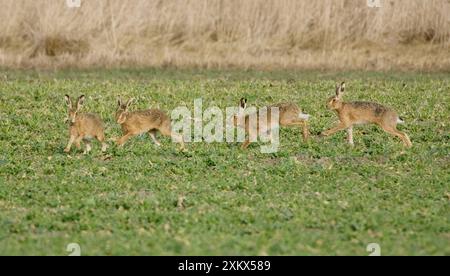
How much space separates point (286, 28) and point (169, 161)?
11.1m

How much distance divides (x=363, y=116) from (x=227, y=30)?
1000 centimetres

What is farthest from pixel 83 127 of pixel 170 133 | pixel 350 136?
pixel 350 136

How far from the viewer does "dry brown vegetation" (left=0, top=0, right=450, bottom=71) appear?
2139 cm

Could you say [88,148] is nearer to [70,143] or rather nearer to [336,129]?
[70,143]

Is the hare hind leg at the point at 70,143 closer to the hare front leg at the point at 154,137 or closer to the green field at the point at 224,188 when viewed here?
the green field at the point at 224,188

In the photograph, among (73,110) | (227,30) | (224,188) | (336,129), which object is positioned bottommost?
(224,188)

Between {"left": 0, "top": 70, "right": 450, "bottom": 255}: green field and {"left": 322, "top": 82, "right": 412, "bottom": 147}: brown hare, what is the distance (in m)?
0.17

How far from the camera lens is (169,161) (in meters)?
11.5

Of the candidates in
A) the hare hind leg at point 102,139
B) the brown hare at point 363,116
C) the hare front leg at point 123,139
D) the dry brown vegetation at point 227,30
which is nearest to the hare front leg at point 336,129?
the brown hare at point 363,116

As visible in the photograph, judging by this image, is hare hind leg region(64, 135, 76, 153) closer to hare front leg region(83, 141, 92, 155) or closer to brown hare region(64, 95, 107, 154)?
brown hare region(64, 95, 107, 154)

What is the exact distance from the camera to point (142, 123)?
39.6 feet
